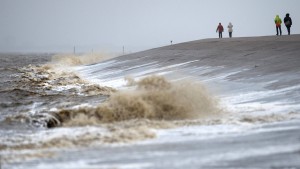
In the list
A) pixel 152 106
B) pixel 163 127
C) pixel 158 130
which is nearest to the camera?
pixel 158 130

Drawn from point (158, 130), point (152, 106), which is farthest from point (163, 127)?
point (152, 106)

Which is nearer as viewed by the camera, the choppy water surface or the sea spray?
the choppy water surface

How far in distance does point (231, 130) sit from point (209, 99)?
285 centimetres

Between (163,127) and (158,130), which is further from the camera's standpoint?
(163,127)

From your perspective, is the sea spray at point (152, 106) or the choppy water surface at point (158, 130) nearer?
the choppy water surface at point (158, 130)

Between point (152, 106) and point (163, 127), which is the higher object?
point (152, 106)

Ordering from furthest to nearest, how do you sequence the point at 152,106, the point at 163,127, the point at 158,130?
the point at 152,106, the point at 163,127, the point at 158,130

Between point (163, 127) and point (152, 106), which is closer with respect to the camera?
point (163, 127)

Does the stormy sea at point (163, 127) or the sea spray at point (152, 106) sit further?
the sea spray at point (152, 106)

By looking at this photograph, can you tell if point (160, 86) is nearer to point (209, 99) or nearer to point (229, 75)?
point (209, 99)

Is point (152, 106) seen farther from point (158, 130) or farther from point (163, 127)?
point (158, 130)

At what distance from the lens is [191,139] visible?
8000mm

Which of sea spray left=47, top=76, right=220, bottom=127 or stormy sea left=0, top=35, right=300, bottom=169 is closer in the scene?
stormy sea left=0, top=35, right=300, bottom=169

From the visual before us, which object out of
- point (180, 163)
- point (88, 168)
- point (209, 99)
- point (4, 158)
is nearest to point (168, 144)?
point (180, 163)
